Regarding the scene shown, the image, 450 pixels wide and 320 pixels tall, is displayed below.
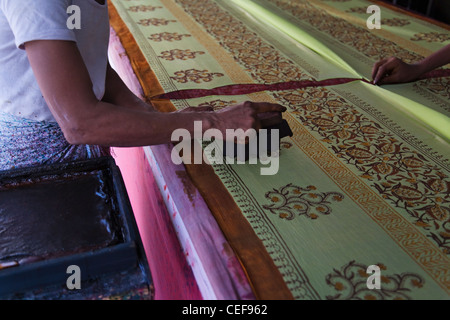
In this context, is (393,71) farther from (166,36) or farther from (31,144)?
(31,144)

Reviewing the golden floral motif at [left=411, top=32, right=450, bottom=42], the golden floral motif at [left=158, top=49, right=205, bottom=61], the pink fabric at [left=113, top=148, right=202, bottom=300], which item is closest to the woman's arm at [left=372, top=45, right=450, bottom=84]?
the golden floral motif at [left=411, top=32, right=450, bottom=42]

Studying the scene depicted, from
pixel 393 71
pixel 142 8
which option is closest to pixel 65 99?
pixel 393 71

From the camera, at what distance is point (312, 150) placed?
1.51 metres

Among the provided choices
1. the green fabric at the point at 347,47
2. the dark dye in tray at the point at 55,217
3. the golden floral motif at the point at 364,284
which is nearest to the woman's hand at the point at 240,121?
the dark dye in tray at the point at 55,217

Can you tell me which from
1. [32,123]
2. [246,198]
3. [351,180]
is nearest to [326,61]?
[351,180]

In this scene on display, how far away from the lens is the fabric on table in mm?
1483

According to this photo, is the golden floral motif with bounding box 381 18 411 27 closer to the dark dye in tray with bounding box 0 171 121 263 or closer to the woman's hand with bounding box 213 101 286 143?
the woman's hand with bounding box 213 101 286 143

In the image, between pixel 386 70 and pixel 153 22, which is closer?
pixel 386 70

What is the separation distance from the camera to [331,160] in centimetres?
145

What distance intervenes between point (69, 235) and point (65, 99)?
12.4 inches

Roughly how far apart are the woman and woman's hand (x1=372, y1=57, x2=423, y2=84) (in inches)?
30.4

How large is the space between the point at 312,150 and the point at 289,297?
0.66m

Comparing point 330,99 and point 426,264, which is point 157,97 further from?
point 426,264

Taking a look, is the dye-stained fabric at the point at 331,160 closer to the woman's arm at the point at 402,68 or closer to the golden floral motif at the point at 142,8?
the woman's arm at the point at 402,68
